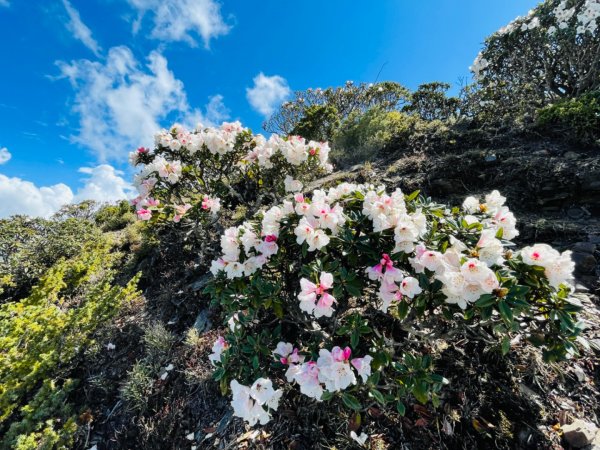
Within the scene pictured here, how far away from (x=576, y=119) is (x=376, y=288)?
507 centimetres

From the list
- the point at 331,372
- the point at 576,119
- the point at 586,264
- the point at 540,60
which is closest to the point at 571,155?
the point at 576,119

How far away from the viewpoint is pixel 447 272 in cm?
119

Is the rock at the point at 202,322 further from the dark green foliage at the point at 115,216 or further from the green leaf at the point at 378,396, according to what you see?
the dark green foliage at the point at 115,216

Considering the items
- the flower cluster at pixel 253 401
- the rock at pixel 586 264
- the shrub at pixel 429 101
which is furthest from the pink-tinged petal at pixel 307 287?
the shrub at pixel 429 101

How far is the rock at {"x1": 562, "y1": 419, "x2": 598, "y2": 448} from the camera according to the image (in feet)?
4.75

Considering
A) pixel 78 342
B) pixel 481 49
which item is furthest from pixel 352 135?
pixel 78 342

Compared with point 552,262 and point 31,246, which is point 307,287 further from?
point 31,246

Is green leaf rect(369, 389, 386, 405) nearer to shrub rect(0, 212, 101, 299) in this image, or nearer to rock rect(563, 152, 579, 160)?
rock rect(563, 152, 579, 160)

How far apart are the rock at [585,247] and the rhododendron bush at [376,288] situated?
154 centimetres

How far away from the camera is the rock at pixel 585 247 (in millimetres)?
2480

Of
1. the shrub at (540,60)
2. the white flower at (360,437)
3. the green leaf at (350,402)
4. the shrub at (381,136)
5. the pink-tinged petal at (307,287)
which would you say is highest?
the shrub at (540,60)

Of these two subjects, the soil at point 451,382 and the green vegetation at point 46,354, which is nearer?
the soil at point 451,382

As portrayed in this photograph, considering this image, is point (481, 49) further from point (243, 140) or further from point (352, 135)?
point (243, 140)

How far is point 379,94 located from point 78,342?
17.1 meters
